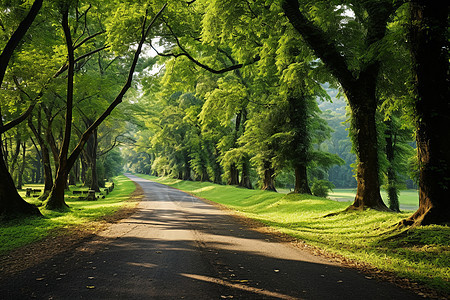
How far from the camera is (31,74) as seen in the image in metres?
13.9

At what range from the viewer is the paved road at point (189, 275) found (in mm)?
3893

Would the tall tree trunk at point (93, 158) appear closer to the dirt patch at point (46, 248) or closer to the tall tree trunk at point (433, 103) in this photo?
the dirt patch at point (46, 248)

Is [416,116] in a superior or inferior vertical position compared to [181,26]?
inferior

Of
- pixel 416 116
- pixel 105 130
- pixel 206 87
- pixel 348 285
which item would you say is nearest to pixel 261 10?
pixel 416 116

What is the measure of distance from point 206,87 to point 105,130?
67.8 feet

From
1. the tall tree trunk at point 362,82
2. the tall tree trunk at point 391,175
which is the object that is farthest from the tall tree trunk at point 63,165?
the tall tree trunk at point 391,175

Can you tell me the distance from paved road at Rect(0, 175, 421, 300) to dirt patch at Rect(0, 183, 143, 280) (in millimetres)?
404

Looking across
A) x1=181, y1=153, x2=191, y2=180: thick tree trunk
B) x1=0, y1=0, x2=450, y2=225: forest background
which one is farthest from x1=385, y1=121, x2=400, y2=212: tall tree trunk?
x1=181, y1=153, x2=191, y2=180: thick tree trunk

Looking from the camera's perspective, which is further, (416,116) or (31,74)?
(31,74)

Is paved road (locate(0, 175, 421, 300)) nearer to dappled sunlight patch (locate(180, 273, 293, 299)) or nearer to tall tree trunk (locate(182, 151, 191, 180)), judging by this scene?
dappled sunlight patch (locate(180, 273, 293, 299))

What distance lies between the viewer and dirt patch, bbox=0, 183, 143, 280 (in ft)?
17.3

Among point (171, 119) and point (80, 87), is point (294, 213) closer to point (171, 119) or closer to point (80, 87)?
point (80, 87)

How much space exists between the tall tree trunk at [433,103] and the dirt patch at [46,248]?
8745 millimetres

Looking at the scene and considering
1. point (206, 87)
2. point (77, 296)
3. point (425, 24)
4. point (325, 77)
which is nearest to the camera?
point (77, 296)
